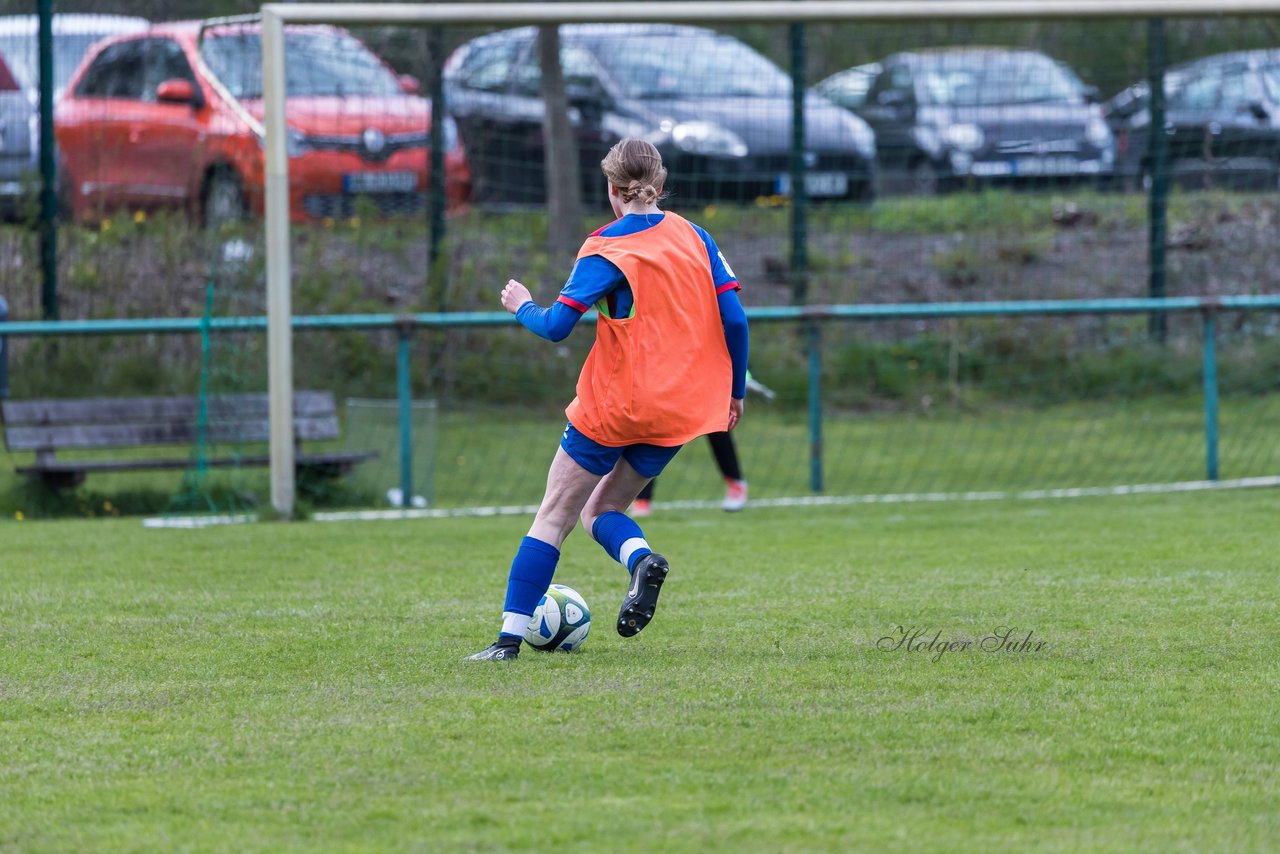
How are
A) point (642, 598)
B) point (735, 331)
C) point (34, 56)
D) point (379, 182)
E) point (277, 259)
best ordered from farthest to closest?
1. point (34, 56)
2. point (379, 182)
3. point (277, 259)
4. point (735, 331)
5. point (642, 598)

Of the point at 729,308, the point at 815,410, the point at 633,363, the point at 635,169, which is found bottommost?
the point at 815,410

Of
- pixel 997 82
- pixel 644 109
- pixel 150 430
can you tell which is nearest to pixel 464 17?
pixel 644 109

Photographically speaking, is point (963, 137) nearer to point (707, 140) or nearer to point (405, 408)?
point (707, 140)

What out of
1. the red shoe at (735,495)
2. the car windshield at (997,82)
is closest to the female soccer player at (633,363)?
the red shoe at (735,495)

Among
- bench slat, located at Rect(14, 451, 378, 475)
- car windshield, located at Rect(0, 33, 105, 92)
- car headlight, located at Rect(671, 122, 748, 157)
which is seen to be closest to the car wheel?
bench slat, located at Rect(14, 451, 378, 475)

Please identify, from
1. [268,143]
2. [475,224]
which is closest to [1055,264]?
[475,224]

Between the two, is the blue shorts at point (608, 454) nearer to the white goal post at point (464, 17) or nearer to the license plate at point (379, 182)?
the white goal post at point (464, 17)

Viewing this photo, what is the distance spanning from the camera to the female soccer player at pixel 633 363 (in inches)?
195

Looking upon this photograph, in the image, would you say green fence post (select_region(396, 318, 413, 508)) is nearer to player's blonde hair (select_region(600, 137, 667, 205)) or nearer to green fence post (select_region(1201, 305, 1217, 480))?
green fence post (select_region(1201, 305, 1217, 480))

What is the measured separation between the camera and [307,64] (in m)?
11.0

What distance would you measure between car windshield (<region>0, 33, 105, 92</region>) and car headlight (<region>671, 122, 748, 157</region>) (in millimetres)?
4272

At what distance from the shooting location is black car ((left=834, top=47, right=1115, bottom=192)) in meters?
12.5

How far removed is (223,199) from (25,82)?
2.19 metres

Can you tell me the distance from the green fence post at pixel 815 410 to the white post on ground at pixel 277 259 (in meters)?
3.18
